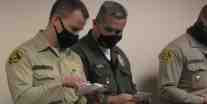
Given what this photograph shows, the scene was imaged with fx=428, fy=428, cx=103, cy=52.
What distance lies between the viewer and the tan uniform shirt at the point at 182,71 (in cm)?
295

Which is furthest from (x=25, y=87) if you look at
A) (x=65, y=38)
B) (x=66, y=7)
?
(x=66, y=7)

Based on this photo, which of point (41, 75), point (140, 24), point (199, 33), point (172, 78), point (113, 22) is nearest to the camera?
point (41, 75)

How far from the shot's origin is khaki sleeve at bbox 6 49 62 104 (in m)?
2.15

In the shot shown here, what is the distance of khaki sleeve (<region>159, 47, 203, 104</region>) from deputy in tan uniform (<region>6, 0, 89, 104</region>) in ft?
2.42

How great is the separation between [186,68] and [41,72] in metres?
1.16

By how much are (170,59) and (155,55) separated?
0.66 m

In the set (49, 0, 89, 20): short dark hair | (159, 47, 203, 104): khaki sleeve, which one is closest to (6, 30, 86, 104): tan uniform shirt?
(49, 0, 89, 20): short dark hair

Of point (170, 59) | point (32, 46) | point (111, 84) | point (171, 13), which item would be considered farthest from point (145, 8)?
point (32, 46)

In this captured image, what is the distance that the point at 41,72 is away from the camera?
2275mm

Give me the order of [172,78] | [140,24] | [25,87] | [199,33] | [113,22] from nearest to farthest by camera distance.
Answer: [25,87]
[113,22]
[172,78]
[199,33]
[140,24]

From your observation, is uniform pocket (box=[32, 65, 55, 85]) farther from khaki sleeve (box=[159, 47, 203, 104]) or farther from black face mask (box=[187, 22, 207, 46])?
black face mask (box=[187, 22, 207, 46])

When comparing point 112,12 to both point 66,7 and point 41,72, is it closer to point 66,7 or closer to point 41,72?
point 66,7

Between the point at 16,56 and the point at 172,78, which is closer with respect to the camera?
the point at 16,56

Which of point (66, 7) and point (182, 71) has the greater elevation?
point (66, 7)
